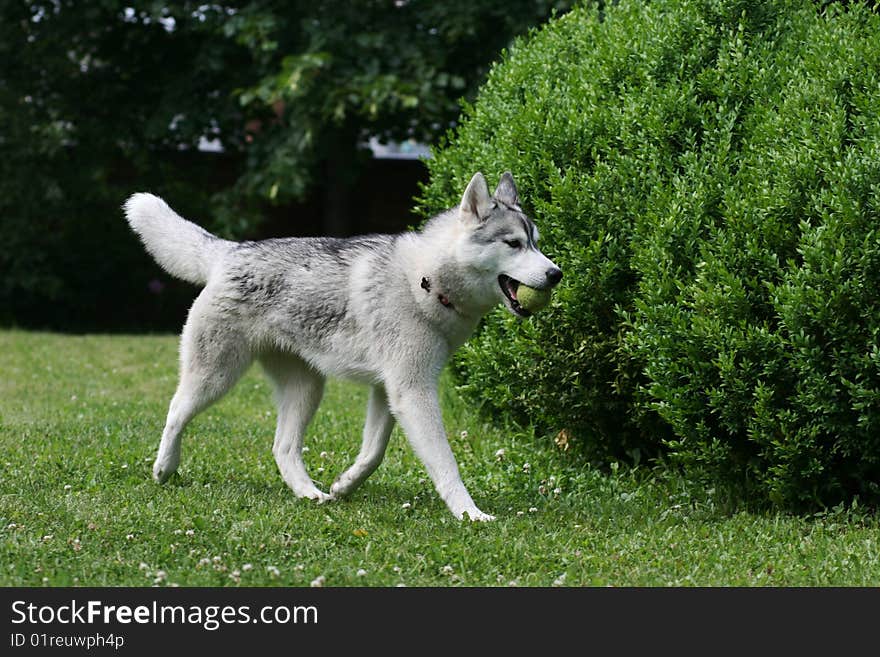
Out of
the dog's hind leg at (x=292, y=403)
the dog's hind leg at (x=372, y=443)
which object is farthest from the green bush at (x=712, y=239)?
the dog's hind leg at (x=292, y=403)

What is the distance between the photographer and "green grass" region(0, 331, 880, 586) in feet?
14.1

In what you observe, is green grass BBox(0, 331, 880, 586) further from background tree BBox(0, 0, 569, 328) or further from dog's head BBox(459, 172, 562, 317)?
background tree BBox(0, 0, 569, 328)

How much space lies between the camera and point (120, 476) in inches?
232

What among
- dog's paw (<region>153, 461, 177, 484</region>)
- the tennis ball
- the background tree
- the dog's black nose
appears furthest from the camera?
the background tree

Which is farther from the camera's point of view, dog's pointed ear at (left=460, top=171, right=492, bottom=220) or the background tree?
the background tree

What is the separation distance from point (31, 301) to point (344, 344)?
35.5ft

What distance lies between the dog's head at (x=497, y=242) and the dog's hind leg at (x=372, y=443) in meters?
0.87

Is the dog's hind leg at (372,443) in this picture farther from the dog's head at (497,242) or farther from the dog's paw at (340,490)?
the dog's head at (497,242)

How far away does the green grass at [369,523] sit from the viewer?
430 centimetres

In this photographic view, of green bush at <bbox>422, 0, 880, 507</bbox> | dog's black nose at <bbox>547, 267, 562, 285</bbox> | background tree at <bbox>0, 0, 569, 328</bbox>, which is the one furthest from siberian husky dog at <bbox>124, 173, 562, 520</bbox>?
background tree at <bbox>0, 0, 569, 328</bbox>

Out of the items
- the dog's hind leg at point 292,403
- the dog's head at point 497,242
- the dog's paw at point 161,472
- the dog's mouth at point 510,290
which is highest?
the dog's head at point 497,242

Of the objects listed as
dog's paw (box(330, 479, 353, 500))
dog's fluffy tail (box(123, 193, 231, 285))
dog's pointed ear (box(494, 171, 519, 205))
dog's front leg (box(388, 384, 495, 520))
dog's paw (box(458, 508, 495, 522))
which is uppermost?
dog's pointed ear (box(494, 171, 519, 205))

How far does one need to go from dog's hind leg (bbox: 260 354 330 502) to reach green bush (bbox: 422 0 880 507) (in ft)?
3.89

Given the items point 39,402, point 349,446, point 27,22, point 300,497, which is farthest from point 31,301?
point 300,497
